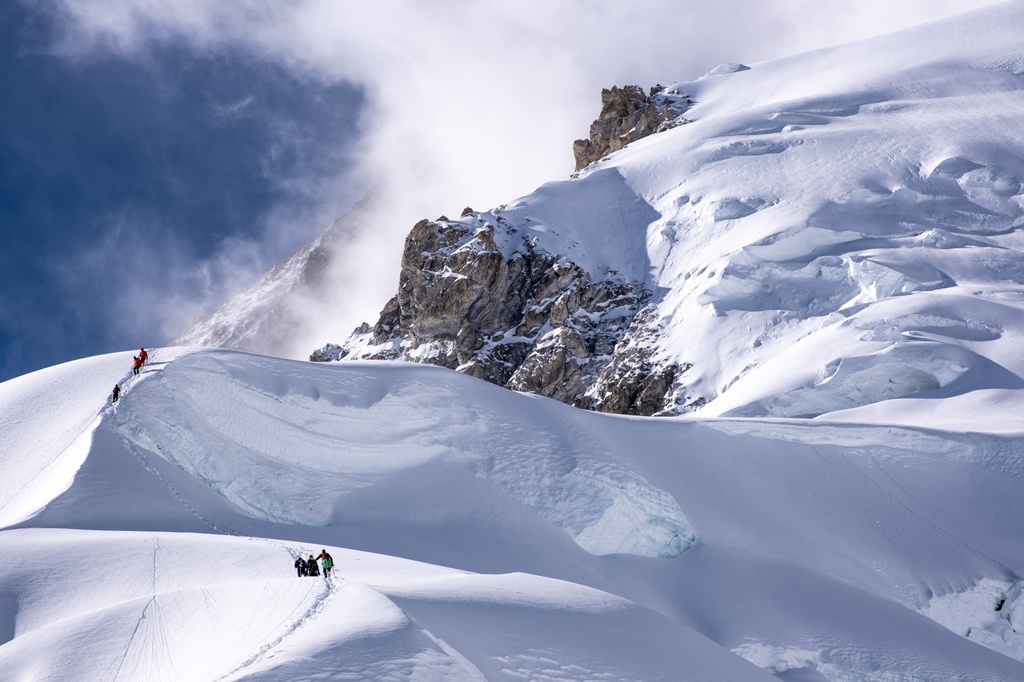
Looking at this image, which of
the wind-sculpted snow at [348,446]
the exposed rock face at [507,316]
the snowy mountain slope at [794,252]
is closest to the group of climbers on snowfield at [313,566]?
the wind-sculpted snow at [348,446]

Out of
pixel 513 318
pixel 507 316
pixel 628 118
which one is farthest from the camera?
pixel 628 118

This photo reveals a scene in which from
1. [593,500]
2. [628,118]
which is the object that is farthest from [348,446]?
[628,118]

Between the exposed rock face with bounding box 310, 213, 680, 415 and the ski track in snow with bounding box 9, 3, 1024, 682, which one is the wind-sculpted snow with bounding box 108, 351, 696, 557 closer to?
the ski track in snow with bounding box 9, 3, 1024, 682

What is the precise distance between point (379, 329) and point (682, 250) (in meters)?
27.1

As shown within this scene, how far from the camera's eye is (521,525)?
31156 mm

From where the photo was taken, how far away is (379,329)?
265 ft

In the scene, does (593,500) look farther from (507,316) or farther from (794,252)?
(507,316)

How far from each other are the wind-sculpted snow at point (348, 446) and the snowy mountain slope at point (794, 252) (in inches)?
520

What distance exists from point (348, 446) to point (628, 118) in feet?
251

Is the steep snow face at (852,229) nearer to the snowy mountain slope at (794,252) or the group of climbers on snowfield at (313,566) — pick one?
the snowy mountain slope at (794,252)

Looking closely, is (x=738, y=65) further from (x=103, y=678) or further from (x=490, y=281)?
(x=103, y=678)

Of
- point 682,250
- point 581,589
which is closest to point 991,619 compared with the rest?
point 581,589

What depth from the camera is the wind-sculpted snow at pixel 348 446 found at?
31.0 meters

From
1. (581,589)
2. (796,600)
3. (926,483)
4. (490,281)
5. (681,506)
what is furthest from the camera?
(490,281)
